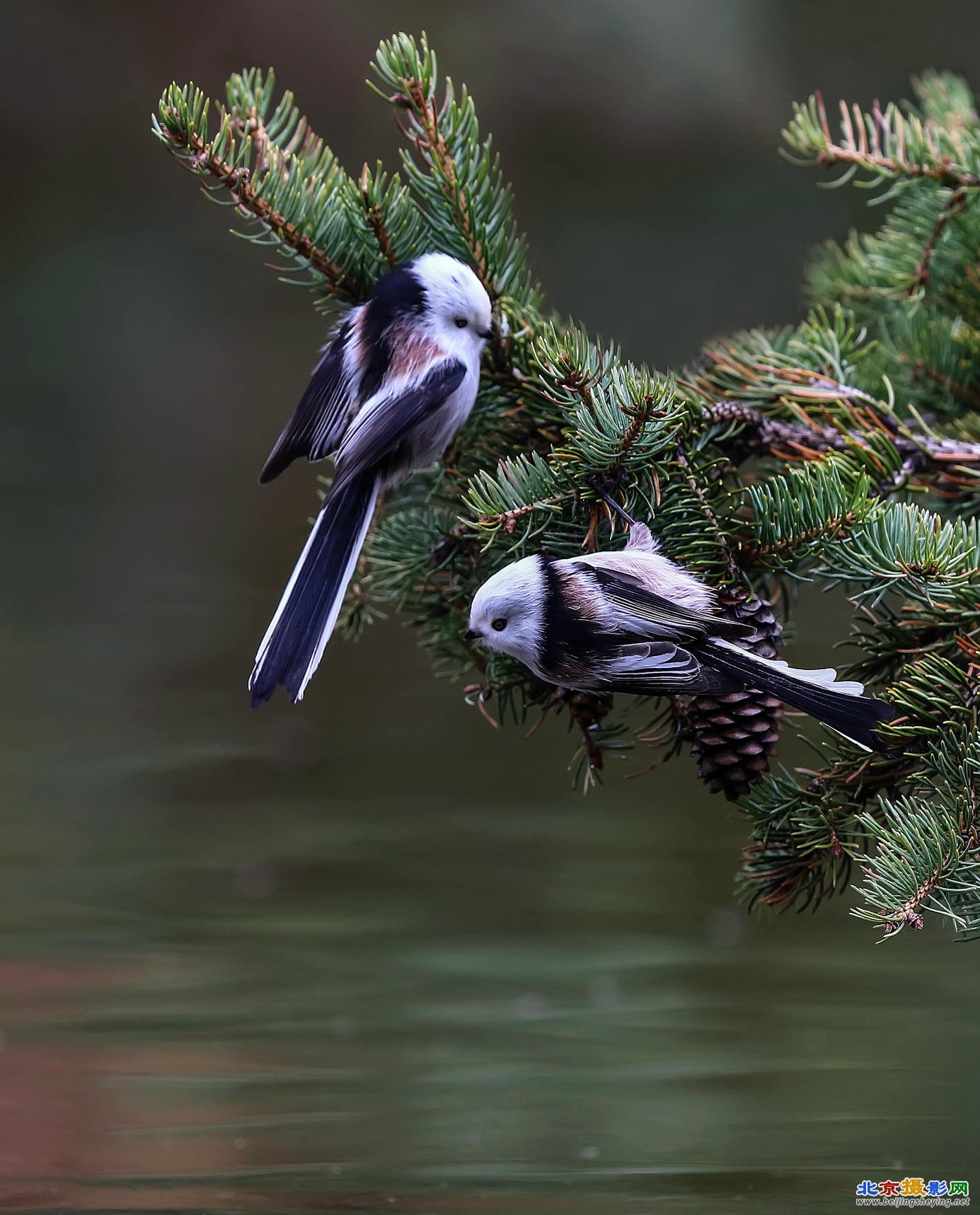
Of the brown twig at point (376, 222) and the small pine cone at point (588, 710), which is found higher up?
the brown twig at point (376, 222)

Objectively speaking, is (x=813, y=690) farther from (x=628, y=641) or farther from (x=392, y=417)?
(x=392, y=417)

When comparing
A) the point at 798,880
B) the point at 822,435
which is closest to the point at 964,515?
the point at 822,435

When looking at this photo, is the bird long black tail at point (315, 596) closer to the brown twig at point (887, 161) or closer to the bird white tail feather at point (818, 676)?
the bird white tail feather at point (818, 676)

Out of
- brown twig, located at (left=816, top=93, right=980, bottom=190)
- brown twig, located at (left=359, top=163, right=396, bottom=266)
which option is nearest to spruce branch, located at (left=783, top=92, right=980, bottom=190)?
brown twig, located at (left=816, top=93, right=980, bottom=190)

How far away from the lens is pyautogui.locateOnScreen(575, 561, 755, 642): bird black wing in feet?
1.19

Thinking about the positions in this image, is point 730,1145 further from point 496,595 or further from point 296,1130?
point 496,595

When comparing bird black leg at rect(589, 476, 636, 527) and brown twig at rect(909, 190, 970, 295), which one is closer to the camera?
bird black leg at rect(589, 476, 636, 527)

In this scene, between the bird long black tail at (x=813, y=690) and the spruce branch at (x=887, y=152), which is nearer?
the bird long black tail at (x=813, y=690)

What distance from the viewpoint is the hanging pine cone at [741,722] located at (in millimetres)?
386

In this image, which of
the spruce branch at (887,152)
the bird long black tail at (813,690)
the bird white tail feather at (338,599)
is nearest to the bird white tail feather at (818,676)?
the bird long black tail at (813,690)

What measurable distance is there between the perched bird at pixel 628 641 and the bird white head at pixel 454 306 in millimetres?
99

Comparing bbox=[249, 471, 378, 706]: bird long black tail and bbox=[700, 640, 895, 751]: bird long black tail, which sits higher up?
bbox=[700, 640, 895, 751]: bird long black tail

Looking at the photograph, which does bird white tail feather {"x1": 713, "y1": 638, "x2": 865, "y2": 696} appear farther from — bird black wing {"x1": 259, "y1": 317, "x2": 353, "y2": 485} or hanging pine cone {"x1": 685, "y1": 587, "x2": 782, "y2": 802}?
bird black wing {"x1": 259, "y1": 317, "x2": 353, "y2": 485}

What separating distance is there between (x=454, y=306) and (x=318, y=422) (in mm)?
60
